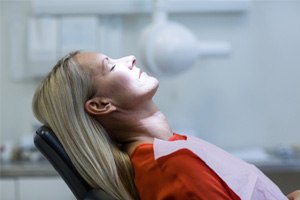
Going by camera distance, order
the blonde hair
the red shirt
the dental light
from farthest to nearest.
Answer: the dental light, the blonde hair, the red shirt

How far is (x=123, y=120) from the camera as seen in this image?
1.19 meters

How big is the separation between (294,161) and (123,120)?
1303mm

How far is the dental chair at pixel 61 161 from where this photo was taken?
1065 mm

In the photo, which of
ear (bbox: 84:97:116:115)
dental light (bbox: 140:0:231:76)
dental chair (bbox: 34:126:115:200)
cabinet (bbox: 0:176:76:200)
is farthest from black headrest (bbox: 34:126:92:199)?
cabinet (bbox: 0:176:76:200)

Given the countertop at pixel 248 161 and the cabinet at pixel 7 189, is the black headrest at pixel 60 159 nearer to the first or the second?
the countertop at pixel 248 161

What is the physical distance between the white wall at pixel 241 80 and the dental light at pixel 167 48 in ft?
0.90

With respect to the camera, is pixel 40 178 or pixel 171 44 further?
pixel 40 178

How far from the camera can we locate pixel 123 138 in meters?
1.21

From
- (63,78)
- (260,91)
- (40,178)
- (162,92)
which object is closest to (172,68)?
(162,92)

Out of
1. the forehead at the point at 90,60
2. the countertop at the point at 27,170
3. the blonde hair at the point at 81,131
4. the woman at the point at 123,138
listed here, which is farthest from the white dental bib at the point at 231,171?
the countertop at the point at 27,170

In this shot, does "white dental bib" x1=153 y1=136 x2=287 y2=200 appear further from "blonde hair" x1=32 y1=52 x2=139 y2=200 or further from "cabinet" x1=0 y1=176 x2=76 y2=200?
"cabinet" x1=0 y1=176 x2=76 y2=200

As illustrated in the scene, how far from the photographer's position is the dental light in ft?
6.64

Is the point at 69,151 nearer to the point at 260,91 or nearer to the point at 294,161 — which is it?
the point at 294,161

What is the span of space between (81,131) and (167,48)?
3.24 ft
